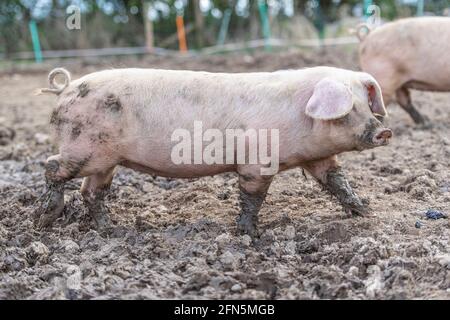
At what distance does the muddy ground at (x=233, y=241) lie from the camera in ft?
10.5

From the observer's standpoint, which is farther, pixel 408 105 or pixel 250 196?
pixel 408 105

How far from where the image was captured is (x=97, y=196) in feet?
13.8

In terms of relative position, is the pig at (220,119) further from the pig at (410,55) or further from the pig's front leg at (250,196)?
the pig at (410,55)

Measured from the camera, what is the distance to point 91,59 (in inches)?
640

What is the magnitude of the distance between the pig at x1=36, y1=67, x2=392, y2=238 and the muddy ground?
25cm

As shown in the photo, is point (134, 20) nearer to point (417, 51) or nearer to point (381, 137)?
point (417, 51)

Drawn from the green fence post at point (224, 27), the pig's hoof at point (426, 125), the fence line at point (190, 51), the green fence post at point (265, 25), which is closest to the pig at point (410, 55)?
the pig's hoof at point (426, 125)

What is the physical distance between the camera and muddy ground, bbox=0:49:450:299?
10.5ft

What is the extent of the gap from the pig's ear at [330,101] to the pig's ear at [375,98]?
22 cm

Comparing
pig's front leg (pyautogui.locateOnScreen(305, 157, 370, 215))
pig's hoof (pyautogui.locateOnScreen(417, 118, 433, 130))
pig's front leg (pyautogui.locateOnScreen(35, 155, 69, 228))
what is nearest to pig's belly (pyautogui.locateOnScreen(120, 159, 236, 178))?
pig's front leg (pyautogui.locateOnScreen(35, 155, 69, 228))

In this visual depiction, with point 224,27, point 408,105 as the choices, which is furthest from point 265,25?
point 408,105

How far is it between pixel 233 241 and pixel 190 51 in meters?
15.0

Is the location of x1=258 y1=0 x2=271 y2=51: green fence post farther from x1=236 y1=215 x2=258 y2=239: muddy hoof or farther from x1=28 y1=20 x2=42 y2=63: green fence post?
x1=236 y1=215 x2=258 y2=239: muddy hoof
